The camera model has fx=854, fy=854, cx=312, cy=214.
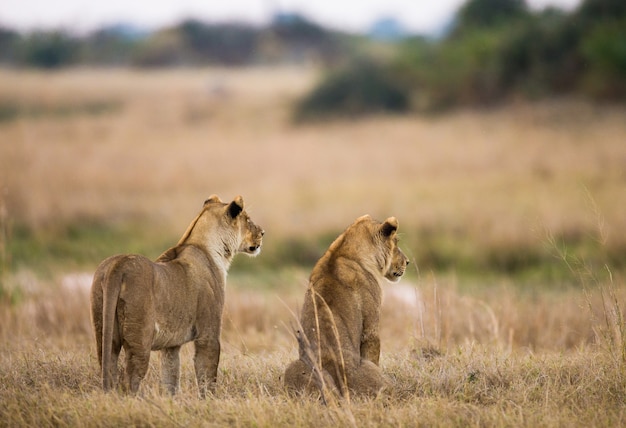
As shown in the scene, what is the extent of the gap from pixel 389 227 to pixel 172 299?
172cm

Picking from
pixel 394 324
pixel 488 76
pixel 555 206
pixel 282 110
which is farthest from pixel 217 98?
pixel 394 324

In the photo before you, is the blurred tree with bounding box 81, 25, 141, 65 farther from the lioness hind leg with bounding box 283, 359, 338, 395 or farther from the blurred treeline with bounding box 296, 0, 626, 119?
the lioness hind leg with bounding box 283, 359, 338, 395

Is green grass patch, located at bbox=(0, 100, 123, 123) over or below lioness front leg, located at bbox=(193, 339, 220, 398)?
over

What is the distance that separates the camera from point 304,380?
5.74 meters

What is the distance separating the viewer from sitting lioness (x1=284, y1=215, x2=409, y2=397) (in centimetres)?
568

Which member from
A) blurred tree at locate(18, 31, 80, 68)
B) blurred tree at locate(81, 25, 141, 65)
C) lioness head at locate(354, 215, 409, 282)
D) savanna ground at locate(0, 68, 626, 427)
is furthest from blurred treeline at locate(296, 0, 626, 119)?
lioness head at locate(354, 215, 409, 282)

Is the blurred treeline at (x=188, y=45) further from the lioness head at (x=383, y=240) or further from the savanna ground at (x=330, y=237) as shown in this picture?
the lioness head at (x=383, y=240)

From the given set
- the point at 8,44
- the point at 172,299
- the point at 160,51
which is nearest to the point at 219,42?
the point at 160,51

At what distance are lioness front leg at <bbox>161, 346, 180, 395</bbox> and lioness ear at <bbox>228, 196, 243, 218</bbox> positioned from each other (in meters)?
1.13

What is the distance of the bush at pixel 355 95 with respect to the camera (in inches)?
1367

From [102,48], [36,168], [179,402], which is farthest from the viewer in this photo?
[102,48]

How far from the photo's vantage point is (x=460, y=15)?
47.0 m

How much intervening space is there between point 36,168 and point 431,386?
16858mm

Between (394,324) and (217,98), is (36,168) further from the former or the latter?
(217,98)
